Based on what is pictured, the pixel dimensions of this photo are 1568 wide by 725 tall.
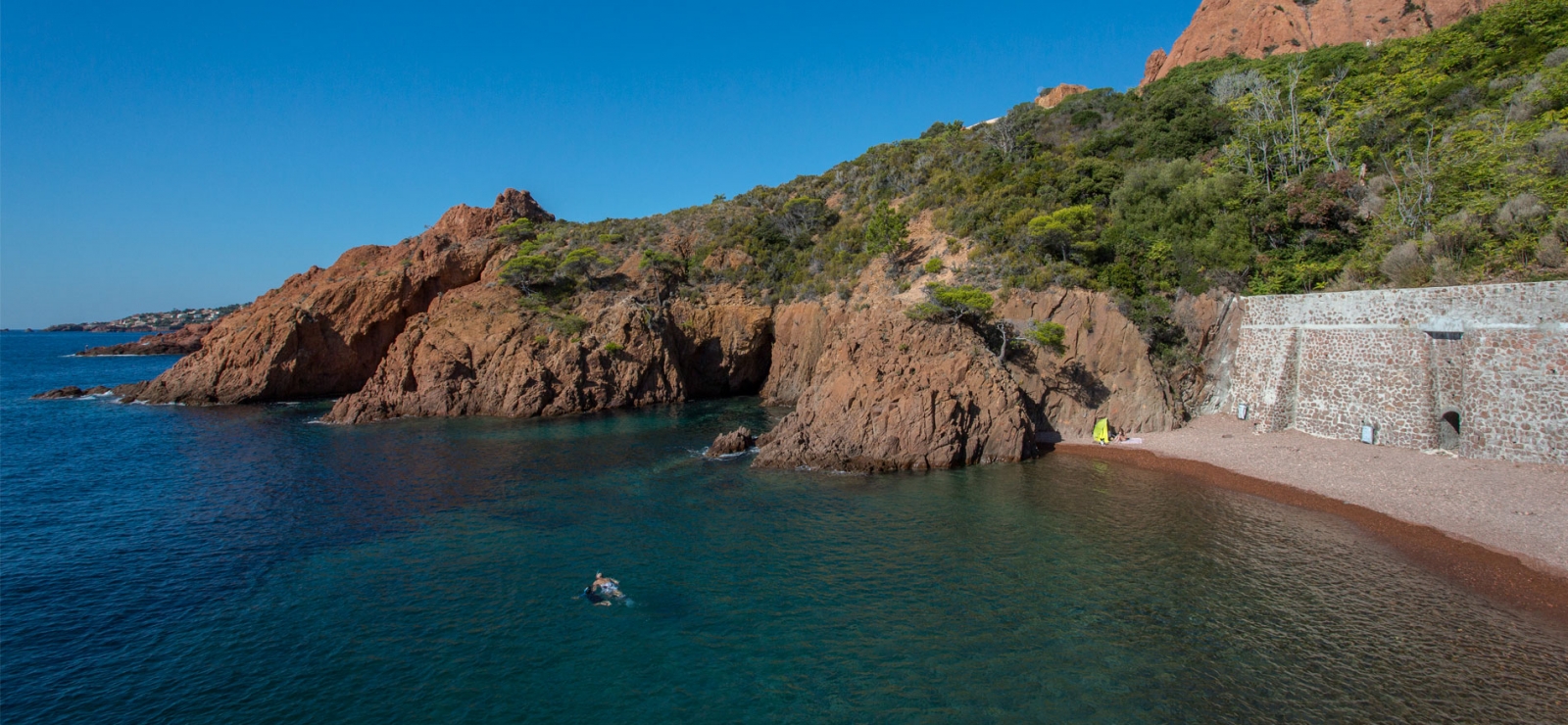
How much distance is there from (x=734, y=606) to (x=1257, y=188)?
33.3 metres

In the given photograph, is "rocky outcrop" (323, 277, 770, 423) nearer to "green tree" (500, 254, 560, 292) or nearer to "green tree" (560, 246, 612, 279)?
"green tree" (500, 254, 560, 292)

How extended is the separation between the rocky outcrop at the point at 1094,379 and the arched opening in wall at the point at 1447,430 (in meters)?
8.76

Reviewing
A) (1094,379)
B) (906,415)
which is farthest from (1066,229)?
(906,415)

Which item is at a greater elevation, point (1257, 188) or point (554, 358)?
point (1257, 188)

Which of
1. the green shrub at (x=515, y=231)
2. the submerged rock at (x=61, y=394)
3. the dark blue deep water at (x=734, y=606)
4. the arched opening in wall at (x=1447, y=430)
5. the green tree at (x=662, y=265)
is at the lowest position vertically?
the dark blue deep water at (x=734, y=606)

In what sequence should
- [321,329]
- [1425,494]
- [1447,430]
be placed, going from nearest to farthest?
[1425,494]
[1447,430]
[321,329]

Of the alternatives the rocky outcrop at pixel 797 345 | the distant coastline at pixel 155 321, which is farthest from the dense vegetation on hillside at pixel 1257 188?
the distant coastline at pixel 155 321

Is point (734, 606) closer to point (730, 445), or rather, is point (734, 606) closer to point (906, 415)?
point (906, 415)

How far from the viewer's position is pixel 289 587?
15.7m

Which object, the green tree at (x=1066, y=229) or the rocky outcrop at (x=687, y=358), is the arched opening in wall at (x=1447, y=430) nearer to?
the rocky outcrop at (x=687, y=358)

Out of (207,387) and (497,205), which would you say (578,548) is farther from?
(497,205)

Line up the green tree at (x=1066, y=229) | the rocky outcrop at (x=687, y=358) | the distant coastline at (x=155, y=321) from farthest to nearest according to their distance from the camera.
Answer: the distant coastline at (x=155, y=321)
the green tree at (x=1066, y=229)
the rocky outcrop at (x=687, y=358)

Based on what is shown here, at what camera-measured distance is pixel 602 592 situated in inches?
591

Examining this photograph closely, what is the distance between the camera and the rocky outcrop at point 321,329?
45000 mm
